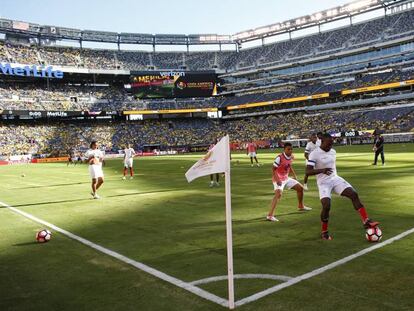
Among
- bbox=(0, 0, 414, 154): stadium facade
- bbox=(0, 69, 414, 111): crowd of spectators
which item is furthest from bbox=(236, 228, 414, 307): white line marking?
bbox=(0, 69, 414, 111): crowd of spectators

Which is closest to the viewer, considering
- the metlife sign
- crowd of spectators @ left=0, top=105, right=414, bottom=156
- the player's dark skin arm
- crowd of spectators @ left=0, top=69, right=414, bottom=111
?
the player's dark skin arm

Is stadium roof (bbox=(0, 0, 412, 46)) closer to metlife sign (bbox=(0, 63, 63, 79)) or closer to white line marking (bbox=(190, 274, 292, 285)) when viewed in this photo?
metlife sign (bbox=(0, 63, 63, 79))

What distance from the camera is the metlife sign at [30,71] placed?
73912 millimetres

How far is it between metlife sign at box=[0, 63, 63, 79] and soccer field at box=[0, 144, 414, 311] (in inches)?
2715

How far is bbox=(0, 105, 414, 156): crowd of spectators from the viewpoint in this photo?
6919cm

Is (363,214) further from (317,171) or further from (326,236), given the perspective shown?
(317,171)

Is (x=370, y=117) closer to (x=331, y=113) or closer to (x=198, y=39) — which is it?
(x=331, y=113)

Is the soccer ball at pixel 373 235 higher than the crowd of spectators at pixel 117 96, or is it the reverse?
the crowd of spectators at pixel 117 96

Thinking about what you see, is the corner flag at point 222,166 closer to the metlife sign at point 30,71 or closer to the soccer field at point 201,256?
the soccer field at point 201,256

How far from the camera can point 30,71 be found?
7700 centimetres

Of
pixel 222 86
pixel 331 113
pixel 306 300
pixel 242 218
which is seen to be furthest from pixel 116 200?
pixel 222 86

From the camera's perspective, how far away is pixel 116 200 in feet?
52.1

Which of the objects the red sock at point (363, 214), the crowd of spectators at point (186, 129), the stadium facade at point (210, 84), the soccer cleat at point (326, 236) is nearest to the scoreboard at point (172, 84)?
the stadium facade at point (210, 84)

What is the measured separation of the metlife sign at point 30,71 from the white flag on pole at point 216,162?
7868cm
